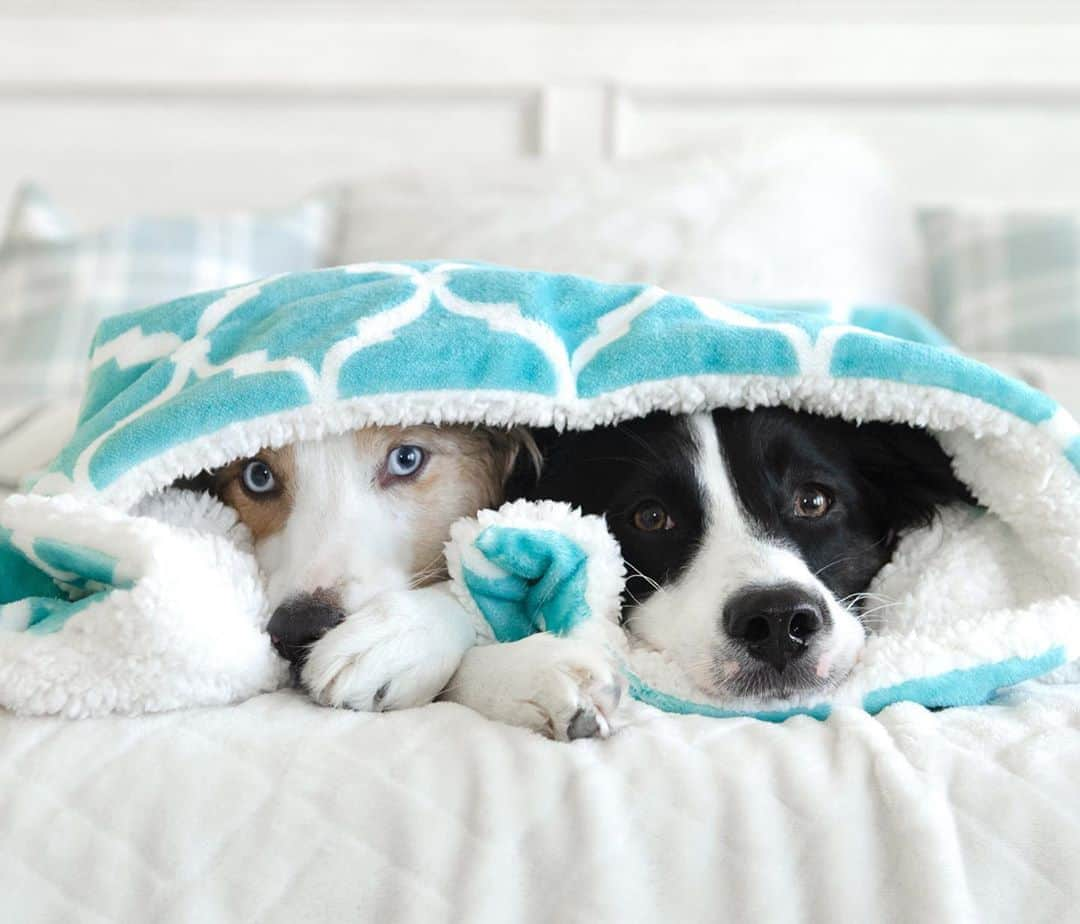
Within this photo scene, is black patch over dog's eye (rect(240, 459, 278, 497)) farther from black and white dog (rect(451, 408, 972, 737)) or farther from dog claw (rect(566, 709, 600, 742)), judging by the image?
dog claw (rect(566, 709, 600, 742))

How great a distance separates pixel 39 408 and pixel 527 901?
155 centimetres

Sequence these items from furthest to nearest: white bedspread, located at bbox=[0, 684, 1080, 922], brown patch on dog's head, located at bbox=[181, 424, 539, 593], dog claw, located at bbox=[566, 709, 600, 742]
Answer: brown patch on dog's head, located at bbox=[181, 424, 539, 593]
dog claw, located at bbox=[566, 709, 600, 742]
white bedspread, located at bbox=[0, 684, 1080, 922]

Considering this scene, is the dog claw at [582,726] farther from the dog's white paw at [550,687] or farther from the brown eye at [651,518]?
the brown eye at [651,518]

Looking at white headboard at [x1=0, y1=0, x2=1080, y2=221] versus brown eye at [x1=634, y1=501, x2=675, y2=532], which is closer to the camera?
brown eye at [x1=634, y1=501, x2=675, y2=532]

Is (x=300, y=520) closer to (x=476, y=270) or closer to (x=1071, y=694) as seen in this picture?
(x=476, y=270)

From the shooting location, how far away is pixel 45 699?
0.94m

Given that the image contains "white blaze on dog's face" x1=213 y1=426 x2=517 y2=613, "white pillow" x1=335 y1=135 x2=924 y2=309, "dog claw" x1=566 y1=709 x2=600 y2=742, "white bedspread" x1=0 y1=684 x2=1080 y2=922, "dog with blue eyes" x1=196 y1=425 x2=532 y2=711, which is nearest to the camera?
"white bedspread" x1=0 y1=684 x2=1080 y2=922

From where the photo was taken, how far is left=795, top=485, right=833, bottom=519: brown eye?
4.08 ft

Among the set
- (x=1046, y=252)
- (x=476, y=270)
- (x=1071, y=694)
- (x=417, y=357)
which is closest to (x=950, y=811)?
(x=1071, y=694)

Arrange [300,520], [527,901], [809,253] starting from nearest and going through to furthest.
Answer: [527,901] < [300,520] < [809,253]

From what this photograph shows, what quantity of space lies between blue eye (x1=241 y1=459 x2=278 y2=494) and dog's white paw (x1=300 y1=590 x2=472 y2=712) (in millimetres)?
284

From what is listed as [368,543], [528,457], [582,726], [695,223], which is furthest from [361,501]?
[695,223]

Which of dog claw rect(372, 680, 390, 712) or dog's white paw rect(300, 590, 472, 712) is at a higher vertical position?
dog's white paw rect(300, 590, 472, 712)

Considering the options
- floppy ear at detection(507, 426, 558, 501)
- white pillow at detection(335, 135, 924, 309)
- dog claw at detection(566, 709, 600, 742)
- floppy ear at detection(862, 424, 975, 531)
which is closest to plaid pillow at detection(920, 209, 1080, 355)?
white pillow at detection(335, 135, 924, 309)
